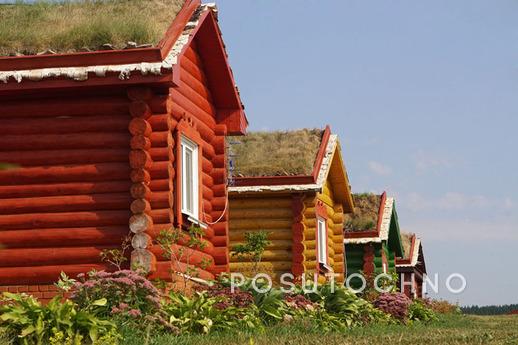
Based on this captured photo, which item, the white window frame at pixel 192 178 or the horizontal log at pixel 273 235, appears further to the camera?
the horizontal log at pixel 273 235

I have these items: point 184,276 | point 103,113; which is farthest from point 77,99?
point 184,276

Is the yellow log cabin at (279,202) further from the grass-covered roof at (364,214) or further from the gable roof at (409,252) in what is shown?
the gable roof at (409,252)

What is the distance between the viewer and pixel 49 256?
16578 millimetres

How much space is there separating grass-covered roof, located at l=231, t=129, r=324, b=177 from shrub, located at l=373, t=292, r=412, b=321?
15.3ft

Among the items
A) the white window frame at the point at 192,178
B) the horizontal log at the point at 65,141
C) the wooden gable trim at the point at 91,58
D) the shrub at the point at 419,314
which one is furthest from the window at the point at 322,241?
the wooden gable trim at the point at 91,58

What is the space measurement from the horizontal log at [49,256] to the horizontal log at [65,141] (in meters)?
1.73

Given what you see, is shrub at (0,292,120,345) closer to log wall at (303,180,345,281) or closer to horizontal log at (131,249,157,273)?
horizontal log at (131,249,157,273)

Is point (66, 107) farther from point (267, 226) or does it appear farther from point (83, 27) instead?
point (267, 226)

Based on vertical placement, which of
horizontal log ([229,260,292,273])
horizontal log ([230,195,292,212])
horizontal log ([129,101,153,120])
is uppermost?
horizontal log ([230,195,292,212])

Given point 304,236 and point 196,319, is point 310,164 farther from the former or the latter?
point 196,319

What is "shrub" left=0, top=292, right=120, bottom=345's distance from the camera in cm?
1177

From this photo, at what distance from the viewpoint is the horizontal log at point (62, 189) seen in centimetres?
1662

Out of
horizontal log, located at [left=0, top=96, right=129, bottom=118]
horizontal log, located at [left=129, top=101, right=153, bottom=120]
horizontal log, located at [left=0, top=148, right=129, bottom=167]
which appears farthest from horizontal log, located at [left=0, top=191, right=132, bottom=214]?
horizontal log, located at [left=0, top=96, right=129, bottom=118]

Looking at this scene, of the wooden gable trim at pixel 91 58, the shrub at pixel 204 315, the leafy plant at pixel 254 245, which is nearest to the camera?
the shrub at pixel 204 315
